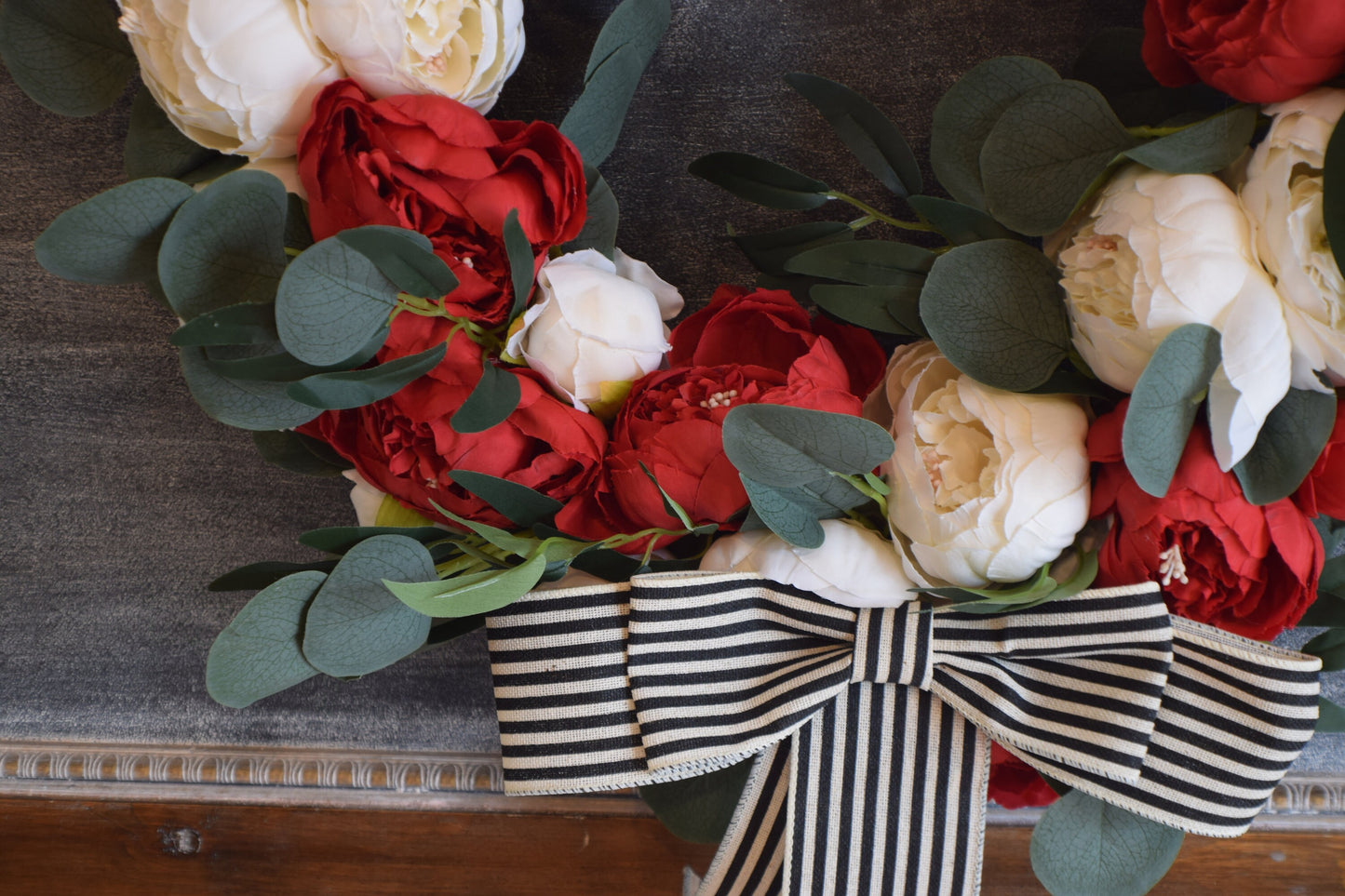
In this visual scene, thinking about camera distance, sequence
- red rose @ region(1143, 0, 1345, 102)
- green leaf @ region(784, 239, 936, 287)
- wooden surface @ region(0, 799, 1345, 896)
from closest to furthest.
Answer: red rose @ region(1143, 0, 1345, 102) → green leaf @ region(784, 239, 936, 287) → wooden surface @ region(0, 799, 1345, 896)

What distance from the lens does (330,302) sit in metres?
0.36

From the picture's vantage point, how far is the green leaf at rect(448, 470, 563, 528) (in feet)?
1.28

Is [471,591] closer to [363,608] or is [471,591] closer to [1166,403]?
[363,608]

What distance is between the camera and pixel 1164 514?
0.36m

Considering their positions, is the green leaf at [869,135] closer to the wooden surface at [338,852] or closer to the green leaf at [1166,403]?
the green leaf at [1166,403]

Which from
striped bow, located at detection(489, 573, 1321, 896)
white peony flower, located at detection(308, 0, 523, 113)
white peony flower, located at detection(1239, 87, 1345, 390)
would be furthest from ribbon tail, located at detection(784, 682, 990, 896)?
white peony flower, located at detection(308, 0, 523, 113)

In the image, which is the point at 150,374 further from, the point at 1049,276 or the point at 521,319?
the point at 1049,276

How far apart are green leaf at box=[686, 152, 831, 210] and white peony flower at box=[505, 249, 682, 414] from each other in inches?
3.2

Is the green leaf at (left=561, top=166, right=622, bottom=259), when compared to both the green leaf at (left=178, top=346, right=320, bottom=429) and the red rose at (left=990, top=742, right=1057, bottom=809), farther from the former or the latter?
the red rose at (left=990, top=742, right=1057, bottom=809)

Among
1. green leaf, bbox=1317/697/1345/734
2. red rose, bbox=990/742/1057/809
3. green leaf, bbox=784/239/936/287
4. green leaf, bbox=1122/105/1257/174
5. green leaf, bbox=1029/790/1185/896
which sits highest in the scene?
green leaf, bbox=1122/105/1257/174

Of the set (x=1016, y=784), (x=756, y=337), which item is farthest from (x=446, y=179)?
(x=1016, y=784)

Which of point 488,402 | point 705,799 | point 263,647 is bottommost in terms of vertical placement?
point 705,799

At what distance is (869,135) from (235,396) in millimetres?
312

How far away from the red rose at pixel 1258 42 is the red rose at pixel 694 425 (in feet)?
0.57
